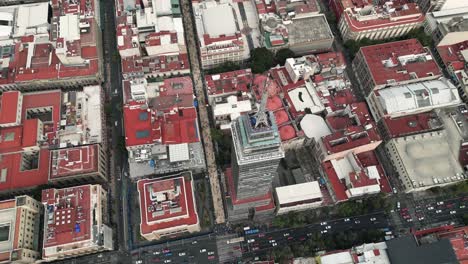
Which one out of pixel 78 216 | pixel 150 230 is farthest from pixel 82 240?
pixel 150 230

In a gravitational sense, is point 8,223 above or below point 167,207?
above

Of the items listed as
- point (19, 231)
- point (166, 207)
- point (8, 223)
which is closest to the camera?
point (19, 231)

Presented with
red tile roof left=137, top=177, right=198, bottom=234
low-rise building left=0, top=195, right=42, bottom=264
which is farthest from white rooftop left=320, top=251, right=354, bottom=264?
low-rise building left=0, top=195, right=42, bottom=264

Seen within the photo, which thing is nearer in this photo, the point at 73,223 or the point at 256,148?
the point at 256,148

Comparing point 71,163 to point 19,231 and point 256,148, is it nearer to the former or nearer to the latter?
point 19,231

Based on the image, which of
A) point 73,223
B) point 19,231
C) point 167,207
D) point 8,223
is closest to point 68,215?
point 73,223

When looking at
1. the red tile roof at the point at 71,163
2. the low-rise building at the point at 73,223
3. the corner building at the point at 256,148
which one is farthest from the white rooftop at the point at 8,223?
the corner building at the point at 256,148
